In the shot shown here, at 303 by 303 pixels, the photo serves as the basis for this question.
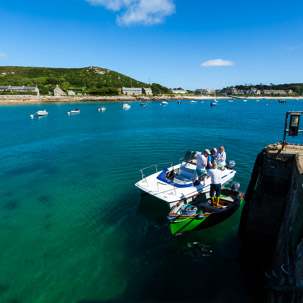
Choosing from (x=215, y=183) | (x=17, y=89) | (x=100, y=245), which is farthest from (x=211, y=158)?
(x=17, y=89)

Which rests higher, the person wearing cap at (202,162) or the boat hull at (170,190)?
the person wearing cap at (202,162)

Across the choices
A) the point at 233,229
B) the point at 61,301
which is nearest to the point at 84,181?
the point at 61,301

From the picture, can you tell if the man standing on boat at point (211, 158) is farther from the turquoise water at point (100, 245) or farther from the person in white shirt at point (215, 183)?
the turquoise water at point (100, 245)

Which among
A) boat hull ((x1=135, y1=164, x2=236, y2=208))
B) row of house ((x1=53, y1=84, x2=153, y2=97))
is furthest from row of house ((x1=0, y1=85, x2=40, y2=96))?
boat hull ((x1=135, y1=164, x2=236, y2=208))

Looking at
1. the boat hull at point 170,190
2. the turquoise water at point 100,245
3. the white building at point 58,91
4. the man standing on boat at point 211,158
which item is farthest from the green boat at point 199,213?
the white building at point 58,91

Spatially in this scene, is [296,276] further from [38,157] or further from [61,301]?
[38,157]

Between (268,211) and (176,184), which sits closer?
(268,211)

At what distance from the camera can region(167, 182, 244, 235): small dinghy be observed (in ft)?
29.2

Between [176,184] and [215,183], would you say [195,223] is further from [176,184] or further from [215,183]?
[176,184]

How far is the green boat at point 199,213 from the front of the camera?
8883mm

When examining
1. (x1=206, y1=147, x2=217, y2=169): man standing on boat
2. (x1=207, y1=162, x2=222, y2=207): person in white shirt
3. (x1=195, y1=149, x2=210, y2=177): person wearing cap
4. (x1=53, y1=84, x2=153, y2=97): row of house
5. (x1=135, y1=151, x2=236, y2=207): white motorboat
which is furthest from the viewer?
(x1=53, y1=84, x2=153, y2=97): row of house

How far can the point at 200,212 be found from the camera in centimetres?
976

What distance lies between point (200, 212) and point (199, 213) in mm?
156

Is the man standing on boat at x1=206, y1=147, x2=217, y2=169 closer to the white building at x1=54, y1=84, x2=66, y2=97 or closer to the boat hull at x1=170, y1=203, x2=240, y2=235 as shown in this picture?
the boat hull at x1=170, y1=203, x2=240, y2=235
